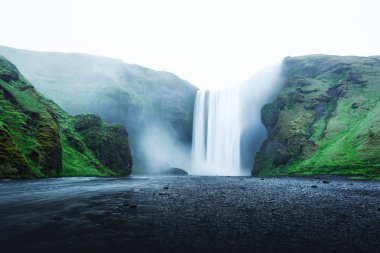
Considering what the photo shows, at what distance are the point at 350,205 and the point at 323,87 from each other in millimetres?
117935

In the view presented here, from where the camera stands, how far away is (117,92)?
158m

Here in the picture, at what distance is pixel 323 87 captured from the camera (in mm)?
123750

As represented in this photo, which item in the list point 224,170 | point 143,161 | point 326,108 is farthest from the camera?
point 143,161

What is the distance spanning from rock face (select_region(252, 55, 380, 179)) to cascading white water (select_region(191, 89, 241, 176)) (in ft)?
66.3

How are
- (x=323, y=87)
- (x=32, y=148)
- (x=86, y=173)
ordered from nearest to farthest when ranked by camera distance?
1. (x=32, y=148)
2. (x=86, y=173)
3. (x=323, y=87)

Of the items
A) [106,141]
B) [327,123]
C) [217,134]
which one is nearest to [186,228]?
[106,141]

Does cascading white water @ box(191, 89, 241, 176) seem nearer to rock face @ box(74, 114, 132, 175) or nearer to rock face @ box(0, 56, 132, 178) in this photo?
rock face @ box(74, 114, 132, 175)

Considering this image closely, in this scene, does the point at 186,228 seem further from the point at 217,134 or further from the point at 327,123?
the point at 217,134

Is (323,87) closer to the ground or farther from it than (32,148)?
farther from it

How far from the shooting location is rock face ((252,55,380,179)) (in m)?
74.7

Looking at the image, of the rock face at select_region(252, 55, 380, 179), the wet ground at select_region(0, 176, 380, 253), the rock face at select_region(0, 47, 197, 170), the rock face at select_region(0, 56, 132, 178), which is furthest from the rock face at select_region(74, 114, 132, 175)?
the wet ground at select_region(0, 176, 380, 253)

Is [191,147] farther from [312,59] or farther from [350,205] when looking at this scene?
[350,205]

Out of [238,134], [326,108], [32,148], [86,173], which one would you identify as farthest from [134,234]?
[238,134]

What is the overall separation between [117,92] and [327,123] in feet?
381
